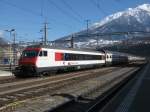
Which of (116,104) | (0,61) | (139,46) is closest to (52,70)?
(116,104)

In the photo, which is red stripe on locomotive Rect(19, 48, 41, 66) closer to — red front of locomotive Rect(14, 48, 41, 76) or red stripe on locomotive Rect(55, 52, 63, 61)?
red front of locomotive Rect(14, 48, 41, 76)

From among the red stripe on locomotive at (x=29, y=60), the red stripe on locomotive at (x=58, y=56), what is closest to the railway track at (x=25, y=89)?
the red stripe on locomotive at (x=29, y=60)

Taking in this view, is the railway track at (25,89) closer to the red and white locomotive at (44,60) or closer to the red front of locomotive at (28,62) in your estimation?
the red front of locomotive at (28,62)

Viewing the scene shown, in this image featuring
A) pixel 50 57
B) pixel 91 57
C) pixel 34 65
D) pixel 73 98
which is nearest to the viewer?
pixel 73 98

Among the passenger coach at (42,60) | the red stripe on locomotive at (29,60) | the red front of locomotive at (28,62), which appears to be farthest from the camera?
the passenger coach at (42,60)

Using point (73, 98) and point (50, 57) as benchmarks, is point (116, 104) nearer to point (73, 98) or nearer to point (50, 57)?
point (73, 98)

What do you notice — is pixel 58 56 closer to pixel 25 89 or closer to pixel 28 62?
pixel 28 62

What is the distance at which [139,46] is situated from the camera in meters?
191

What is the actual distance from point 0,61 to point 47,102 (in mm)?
68217

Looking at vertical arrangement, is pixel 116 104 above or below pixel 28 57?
below

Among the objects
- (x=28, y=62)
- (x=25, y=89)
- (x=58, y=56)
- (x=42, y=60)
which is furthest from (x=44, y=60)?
(x=25, y=89)

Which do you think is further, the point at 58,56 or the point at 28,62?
the point at 58,56

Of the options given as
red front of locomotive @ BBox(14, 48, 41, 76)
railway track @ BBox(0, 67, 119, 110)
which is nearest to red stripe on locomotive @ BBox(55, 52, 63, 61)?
red front of locomotive @ BBox(14, 48, 41, 76)

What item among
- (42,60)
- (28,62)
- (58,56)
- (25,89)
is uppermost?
(58,56)
